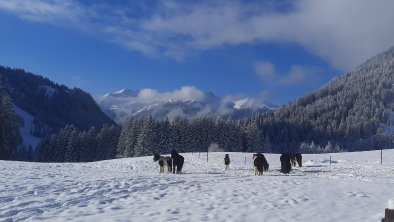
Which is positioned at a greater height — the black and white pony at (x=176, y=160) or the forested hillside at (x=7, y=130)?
the forested hillside at (x=7, y=130)

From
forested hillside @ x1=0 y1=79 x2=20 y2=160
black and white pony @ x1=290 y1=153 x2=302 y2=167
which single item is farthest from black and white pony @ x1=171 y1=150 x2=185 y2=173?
forested hillside @ x1=0 y1=79 x2=20 y2=160

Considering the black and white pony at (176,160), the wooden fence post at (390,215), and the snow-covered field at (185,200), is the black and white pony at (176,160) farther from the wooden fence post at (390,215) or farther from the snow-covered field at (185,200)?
the wooden fence post at (390,215)

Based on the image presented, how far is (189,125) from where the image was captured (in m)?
124

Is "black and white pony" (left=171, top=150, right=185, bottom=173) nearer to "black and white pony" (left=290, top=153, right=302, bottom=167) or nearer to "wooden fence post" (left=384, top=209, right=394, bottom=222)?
"black and white pony" (left=290, top=153, right=302, bottom=167)

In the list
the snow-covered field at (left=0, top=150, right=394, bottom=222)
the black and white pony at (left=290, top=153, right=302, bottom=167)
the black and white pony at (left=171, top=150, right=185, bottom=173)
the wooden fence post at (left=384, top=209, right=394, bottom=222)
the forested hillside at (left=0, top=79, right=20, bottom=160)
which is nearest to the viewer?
the wooden fence post at (left=384, top=209, right=394, bottom=222)

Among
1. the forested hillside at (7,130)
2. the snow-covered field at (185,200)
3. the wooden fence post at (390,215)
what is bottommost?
the snow-covered field at (185,200)

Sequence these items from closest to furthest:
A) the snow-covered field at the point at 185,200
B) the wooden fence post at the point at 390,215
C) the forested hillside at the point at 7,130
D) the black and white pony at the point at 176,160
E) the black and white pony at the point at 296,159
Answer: the wooden fence post at the point at 390,215 < the snow-covered field at the point at 185,200 < the black and white pony at the point at 176,160 < the black and white pony at the point at 296,159 < the forested hillside at the point at 7,130

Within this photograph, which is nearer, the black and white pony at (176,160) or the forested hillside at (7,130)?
the black and white pony at (176,160)

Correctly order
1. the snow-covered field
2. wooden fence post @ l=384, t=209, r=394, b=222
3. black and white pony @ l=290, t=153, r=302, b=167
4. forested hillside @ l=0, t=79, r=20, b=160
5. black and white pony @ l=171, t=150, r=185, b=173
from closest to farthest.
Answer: wooden fence post @ l=384, t=209, r=394, b=222
the snow-covered field
black and white pony @ l=171, t=150, r=185, b=173
black and white pony @ l=290, t=153, r=302, b=167
forested hillside @ l=0, t=79, r=20, b=160

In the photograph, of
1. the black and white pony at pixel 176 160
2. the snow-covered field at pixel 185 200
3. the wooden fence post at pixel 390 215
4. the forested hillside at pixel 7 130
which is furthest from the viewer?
the forested hillside at pixel 7 130

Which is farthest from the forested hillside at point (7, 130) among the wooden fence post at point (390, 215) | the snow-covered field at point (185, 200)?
the wooden fence post at point (390, 215)

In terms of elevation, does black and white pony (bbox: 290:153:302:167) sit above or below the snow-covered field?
above

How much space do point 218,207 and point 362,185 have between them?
36.8 ft

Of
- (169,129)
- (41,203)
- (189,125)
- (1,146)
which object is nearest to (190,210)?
(41,203)
